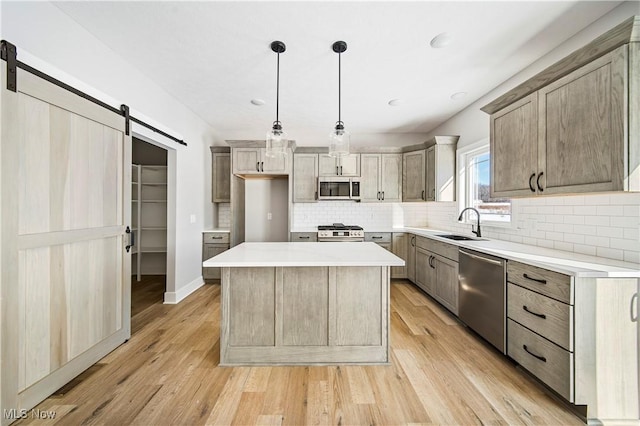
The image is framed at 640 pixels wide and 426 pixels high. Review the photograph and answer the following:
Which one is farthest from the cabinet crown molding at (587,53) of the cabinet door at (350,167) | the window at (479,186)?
the cabinet door at (350,167)

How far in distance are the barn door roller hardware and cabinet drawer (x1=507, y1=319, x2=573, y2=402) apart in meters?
3.65

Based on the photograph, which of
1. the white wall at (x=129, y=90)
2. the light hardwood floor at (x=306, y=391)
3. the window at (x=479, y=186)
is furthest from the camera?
the window at (x=479, y=186)

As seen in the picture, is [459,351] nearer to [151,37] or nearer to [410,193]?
[410,193]

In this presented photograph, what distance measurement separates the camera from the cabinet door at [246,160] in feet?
14.3

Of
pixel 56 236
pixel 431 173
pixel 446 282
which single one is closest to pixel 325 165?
pixel 431 173

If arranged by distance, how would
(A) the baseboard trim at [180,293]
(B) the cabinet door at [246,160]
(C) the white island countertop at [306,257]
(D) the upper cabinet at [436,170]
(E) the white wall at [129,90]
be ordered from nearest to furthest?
(E) the white wall at [129,90] → (C) the white island countertop at [306,257] → (A) the baseboard trim at [180,293] → (D) the upper cabinet at [436,170] → (B) the cabinet door at [246,160]

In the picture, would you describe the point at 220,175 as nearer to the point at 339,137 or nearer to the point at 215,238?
the point at 215,238

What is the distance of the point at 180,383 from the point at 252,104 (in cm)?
320

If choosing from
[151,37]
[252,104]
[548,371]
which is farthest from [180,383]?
[252,104]

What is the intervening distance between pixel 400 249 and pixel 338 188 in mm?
1509

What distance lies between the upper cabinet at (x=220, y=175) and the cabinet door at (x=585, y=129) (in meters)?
4.22

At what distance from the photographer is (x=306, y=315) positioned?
208 centimetres

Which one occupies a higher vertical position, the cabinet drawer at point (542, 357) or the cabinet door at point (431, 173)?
the cabinet door at point (431, 173)

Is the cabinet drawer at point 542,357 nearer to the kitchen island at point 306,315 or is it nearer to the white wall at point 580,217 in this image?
the white wall at point 580,217
